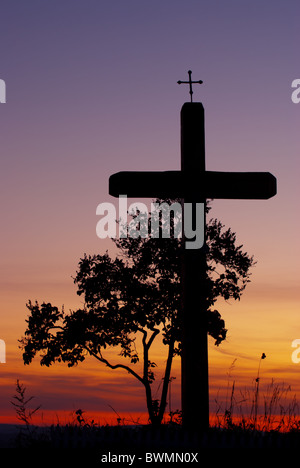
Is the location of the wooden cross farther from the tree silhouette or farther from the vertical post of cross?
the tree silhouette

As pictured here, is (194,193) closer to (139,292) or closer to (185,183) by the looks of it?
(185,183)

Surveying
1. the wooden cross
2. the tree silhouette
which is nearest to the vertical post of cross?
the wooden cross

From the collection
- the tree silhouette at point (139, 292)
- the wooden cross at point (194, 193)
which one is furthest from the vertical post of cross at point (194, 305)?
the tree silhouette at point (139, 292)

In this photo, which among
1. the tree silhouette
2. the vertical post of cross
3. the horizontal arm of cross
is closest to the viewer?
the vertical post of cross

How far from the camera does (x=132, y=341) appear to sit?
84.0ft

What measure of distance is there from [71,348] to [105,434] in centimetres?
1650

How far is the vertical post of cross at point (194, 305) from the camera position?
10.1 meters

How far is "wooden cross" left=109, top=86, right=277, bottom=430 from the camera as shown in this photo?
10156mm

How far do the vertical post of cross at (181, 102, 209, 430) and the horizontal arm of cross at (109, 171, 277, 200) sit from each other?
71 mm

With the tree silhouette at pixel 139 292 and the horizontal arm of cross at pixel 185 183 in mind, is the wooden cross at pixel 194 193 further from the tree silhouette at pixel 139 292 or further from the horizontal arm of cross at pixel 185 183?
the tree silhouette at pixel 139 292

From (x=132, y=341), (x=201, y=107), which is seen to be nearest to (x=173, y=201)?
(x=132, y=341)

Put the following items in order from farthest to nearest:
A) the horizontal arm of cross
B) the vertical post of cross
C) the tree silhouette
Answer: the tree silhouette < the horizontal arm of cross < the vertical post of cross
